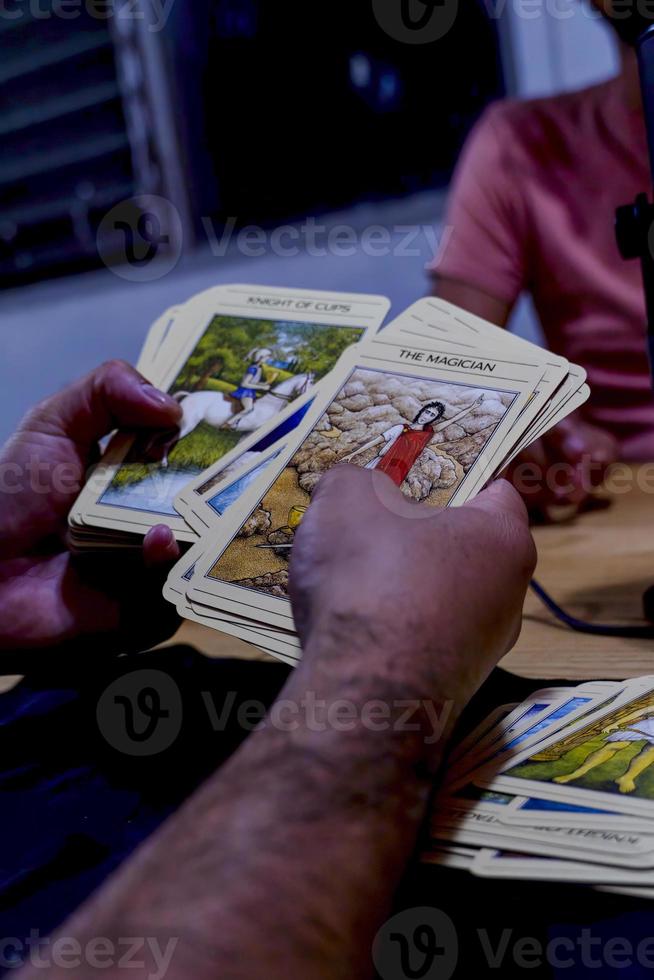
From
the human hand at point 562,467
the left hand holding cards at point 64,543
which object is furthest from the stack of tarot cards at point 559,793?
the human hand at point 562,467

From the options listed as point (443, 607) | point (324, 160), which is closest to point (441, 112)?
point (324, 160)

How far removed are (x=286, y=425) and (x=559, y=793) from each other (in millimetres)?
494

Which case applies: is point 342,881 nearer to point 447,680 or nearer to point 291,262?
point 447,680

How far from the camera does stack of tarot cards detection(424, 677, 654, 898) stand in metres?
0.53

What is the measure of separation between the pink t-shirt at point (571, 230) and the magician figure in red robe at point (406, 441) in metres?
0.96

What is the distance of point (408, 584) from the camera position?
0.56m

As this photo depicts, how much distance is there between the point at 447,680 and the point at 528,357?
0.40 meters

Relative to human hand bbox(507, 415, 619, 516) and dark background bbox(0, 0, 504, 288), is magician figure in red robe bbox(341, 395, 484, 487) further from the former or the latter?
dark background bbox(0, 0, 504, 288)

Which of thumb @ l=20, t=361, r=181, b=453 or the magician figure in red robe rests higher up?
thumb @ l=20, t=361, r=181, b=453

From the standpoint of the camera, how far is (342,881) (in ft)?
1.53

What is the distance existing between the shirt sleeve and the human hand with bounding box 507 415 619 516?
40 cm

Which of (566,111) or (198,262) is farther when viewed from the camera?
(198,262)

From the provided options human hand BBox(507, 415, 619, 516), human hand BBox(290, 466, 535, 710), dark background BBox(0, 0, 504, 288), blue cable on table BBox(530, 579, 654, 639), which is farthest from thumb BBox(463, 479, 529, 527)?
dark background BBox(0, 0, 504, 288)

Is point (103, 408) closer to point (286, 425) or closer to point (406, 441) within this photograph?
point (286, 425)
